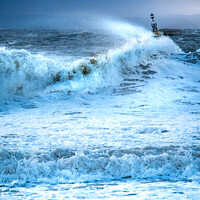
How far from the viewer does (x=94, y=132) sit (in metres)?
3.60

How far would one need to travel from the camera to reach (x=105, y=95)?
6.46 meters

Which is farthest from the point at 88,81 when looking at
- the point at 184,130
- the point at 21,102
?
the point at 184,130

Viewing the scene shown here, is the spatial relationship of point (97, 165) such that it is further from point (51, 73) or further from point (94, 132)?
point (51, 73)

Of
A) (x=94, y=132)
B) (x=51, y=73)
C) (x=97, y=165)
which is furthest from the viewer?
A: (x=51, y=73)

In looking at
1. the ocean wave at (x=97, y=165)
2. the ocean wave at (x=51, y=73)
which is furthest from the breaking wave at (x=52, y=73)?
the ocean wave at (x=97, y=165)

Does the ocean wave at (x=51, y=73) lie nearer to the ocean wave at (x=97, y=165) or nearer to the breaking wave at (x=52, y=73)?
the breaking wave at (x=52, y=73)

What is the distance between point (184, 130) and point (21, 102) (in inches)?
156

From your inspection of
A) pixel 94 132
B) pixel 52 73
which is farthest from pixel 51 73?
pixel 94 132

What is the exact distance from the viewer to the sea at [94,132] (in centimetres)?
224

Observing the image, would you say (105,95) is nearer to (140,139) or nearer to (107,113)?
(107,113)

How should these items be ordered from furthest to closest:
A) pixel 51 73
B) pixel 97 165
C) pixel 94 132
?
pixel 51 73 < pixel 94 132 < pixel 97 165

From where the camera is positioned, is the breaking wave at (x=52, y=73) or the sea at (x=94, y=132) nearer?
the sea at (x=94, y=132)

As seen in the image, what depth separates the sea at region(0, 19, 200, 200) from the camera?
7.36ft

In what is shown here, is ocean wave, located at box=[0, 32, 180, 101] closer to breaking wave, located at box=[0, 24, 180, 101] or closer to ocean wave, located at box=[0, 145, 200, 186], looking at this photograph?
breaking wave, located at box=[0, 24, 180, 101]
